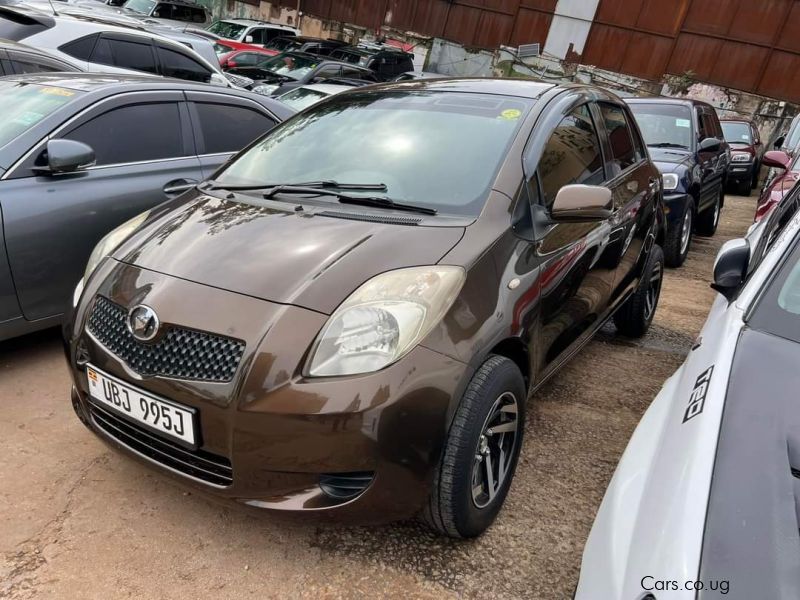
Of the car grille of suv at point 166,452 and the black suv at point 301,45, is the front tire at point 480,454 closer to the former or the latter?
the car grille of suv at point 166,452

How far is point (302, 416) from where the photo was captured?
1.80m

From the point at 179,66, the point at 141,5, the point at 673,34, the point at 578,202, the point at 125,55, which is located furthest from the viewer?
the point at 673,34

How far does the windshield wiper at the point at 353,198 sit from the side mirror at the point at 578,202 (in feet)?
1.75

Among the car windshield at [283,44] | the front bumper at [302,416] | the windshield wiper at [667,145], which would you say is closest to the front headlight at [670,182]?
the windshield wiper at [667,145]

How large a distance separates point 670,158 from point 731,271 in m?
4.56

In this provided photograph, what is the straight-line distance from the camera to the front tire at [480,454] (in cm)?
197

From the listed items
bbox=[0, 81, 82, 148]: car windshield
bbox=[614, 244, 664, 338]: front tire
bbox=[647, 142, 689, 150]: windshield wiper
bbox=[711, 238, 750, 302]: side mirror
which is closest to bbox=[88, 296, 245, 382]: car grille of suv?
bbox=[711, 238, 750, 302]: side mirror

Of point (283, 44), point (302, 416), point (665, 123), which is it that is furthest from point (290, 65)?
point (302, 416)

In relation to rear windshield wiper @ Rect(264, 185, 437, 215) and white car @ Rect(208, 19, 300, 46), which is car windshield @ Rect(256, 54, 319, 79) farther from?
rear windshield wiper @ Rect(264, 185, 437, 215)

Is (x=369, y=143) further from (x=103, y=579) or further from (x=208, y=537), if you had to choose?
(x=103, y=579)

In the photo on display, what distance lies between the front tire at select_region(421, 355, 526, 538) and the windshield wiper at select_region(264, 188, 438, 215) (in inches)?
26.9

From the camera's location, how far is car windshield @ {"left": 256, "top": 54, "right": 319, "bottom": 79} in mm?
11305

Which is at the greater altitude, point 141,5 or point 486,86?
point 486,86

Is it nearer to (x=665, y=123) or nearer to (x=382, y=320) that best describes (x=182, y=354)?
(x=382, y=320)
